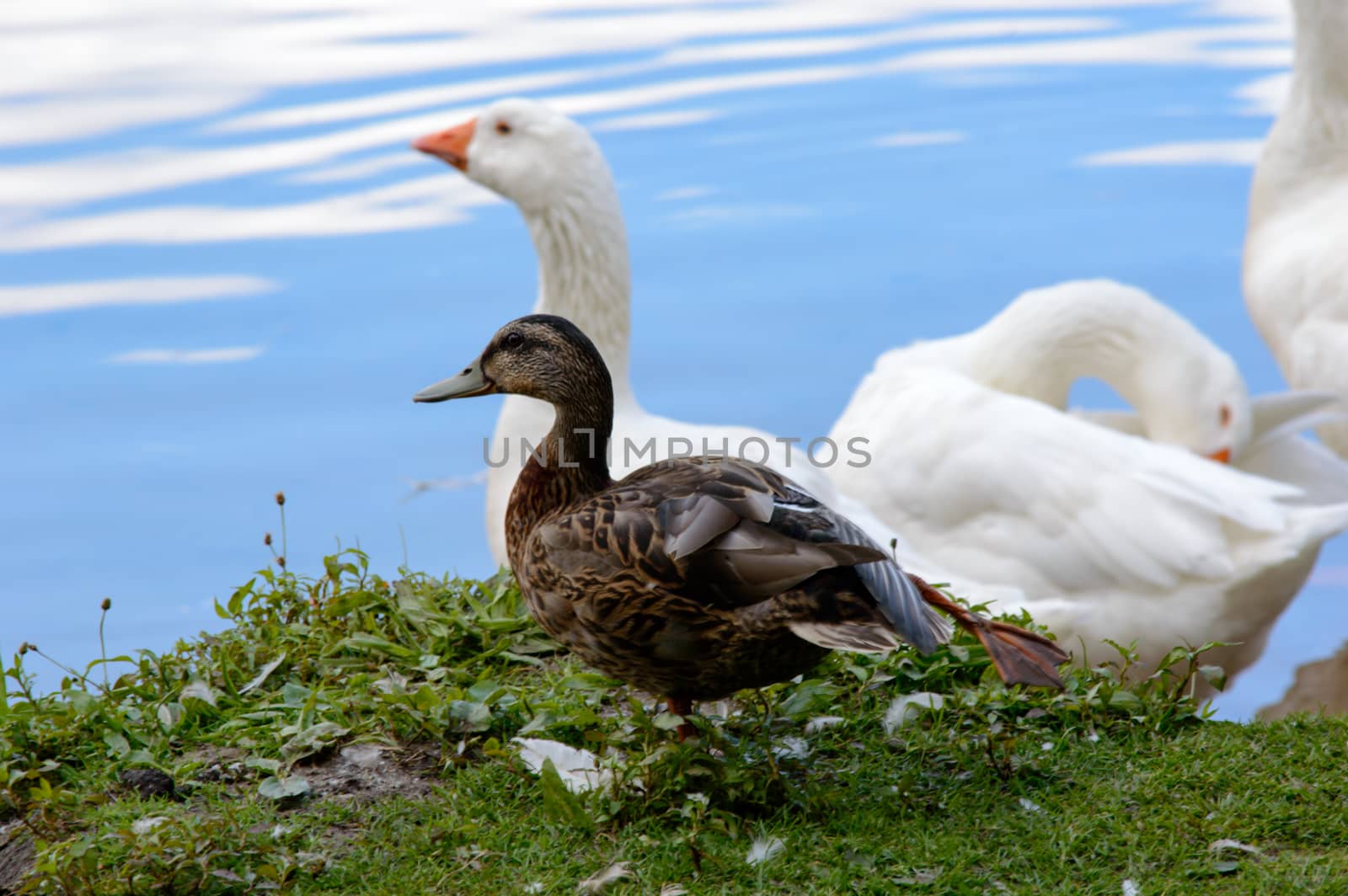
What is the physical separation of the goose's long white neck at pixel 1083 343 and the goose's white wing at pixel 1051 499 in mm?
801

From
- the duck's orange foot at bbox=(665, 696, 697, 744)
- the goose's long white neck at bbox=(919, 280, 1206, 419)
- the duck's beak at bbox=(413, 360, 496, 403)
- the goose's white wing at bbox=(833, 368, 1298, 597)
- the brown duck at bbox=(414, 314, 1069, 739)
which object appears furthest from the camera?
the goose's long white neck at bbox=(919, 280, 1206, 419)

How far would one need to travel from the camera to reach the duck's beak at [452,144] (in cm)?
563

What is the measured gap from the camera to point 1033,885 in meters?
2.62

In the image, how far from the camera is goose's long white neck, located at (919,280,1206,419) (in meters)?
6.50

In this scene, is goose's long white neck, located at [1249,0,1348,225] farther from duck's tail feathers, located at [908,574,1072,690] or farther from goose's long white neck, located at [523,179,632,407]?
duck's tail feathers, located at [908,574,1072,690]

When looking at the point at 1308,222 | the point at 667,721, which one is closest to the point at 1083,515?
the point at 1308,222

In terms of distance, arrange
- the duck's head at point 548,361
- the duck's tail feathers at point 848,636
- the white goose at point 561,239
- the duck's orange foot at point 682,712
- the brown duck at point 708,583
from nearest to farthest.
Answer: the duck's tail feathers at point 848,636 → the brown duck at point 708,583 → the duck's orange foot at point 682,712 → the duck's head at point 548,361 → the white goose at point 561,239

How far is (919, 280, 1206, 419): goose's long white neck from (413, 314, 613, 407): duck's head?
154 inches

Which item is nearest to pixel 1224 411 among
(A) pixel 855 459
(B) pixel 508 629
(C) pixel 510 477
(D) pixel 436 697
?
(A) pixel 855 459

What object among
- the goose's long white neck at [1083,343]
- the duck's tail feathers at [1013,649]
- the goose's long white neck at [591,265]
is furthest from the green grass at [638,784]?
the goose's long white neck at [1083,343]

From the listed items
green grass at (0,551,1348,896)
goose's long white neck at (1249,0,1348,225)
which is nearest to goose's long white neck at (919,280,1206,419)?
goose's long white neck at (1249,0,1348,225)

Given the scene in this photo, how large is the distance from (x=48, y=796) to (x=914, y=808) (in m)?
1.80

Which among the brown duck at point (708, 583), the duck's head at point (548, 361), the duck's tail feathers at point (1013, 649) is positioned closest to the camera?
the brown duck at point (708, 583)

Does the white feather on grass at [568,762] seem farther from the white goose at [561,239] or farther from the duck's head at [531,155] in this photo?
the duck's head at [531,155]
